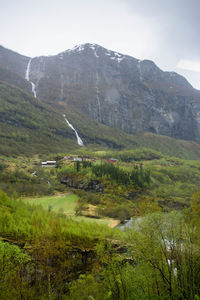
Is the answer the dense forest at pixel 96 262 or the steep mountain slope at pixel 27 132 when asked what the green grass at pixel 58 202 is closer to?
the dense forest at pixel 96 262

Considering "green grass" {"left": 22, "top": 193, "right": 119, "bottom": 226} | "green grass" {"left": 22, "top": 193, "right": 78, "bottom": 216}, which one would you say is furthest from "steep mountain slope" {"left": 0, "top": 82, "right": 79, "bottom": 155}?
"green grass" {"left": 22, "top": 193, "right": 78, "bottom": 216}

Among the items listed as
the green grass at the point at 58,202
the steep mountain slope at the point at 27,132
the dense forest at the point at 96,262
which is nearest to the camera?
the dense forest at the point at 96,262

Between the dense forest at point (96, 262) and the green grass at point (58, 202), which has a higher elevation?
the dense forest at point (96, 262)

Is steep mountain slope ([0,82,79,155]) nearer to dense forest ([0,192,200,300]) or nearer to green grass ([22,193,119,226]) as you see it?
green grass ([22,193,119,226])

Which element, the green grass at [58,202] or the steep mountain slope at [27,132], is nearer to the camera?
the green grass at [58,202]

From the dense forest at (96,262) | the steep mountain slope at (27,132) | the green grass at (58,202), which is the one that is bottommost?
the green grass at (58,202)

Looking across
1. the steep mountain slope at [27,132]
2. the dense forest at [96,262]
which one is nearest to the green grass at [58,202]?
the dense forest at [96,262]

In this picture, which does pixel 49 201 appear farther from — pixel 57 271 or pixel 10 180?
pixel 57 271

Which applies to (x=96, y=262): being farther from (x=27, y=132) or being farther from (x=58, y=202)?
(x=27, y=132)

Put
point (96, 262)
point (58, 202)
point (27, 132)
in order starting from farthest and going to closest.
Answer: point (27, 132), point (58, 202), point (96, 262)

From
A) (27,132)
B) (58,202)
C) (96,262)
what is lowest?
(58,202)

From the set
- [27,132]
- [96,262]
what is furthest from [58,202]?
[27,132]

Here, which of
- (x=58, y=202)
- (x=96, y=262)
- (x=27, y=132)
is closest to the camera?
(x=96, y=262)

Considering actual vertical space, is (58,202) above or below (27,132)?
below
